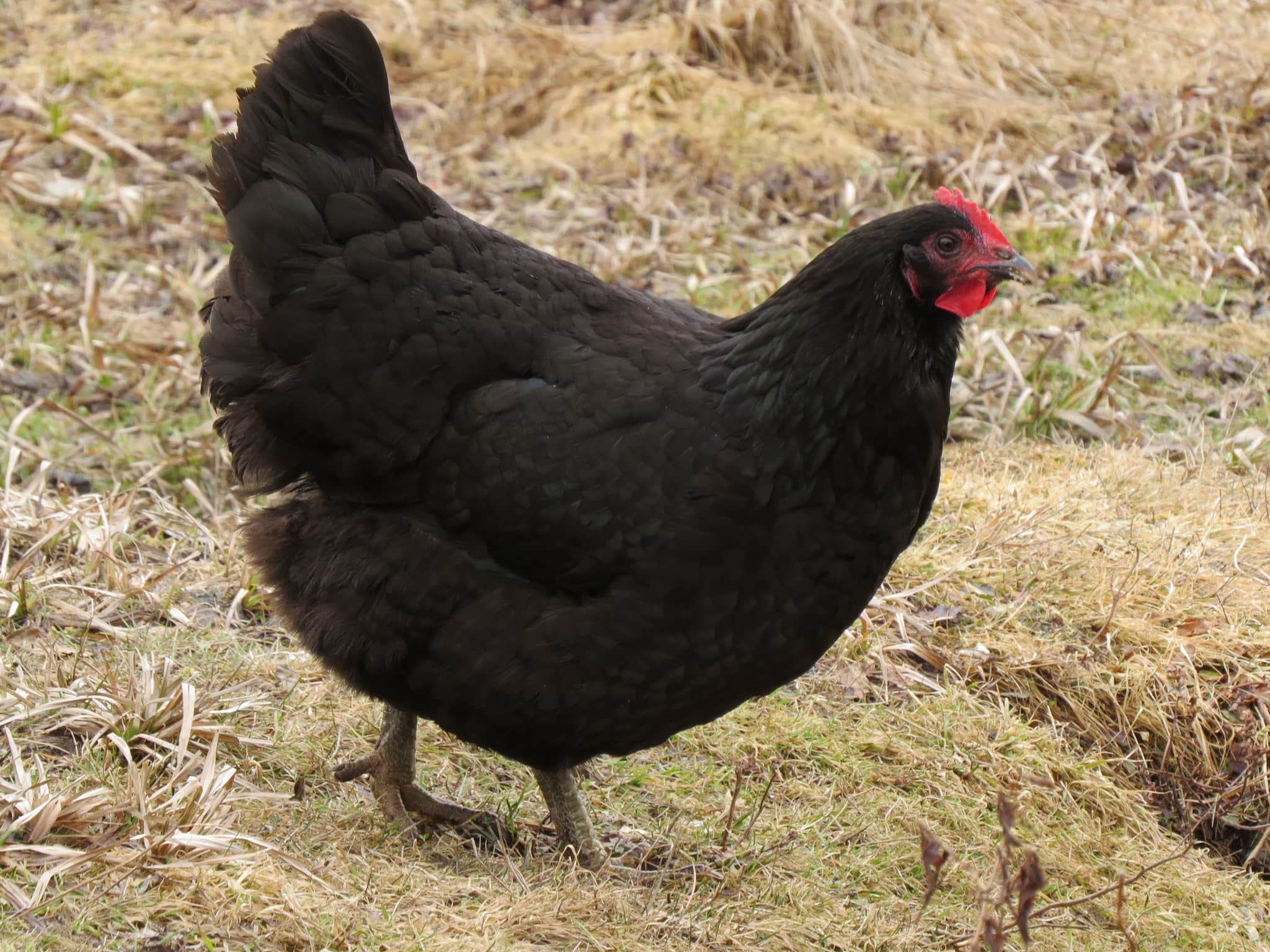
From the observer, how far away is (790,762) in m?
4.32

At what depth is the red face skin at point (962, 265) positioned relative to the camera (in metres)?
3.38

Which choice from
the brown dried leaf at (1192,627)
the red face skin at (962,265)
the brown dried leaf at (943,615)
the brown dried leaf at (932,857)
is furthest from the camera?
the brown dried leaf at (943,615)

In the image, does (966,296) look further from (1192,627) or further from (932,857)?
(1192,627)

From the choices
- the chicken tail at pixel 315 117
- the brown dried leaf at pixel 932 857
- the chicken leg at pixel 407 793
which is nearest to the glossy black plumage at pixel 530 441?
the chicken tail at pixel 315 117

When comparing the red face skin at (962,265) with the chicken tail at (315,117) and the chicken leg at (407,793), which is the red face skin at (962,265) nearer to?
the chicken tail at (315,117)

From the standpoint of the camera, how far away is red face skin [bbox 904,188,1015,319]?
133 inches

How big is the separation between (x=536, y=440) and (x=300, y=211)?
3.16 feet

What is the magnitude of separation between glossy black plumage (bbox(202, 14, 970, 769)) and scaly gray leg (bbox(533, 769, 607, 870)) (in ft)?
0.61

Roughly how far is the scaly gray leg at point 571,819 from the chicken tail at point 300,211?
3.48 ft

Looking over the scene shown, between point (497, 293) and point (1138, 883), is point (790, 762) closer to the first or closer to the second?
point (1138, 883)

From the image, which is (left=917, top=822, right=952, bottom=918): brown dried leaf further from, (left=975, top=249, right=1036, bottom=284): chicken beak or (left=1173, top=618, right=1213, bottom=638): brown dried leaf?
(left=1173, top=618, right=1213, bottom=638): brown dried leaf

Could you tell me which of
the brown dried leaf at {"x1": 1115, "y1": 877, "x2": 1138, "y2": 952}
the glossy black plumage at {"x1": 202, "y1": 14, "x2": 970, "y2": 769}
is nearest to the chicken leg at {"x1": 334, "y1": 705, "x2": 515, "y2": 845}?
the glossy black plumage at {"x1": 202, "y1": 14, "x2": 970, "y2": 769}

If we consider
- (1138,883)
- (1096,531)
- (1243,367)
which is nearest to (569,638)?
(1138,883)

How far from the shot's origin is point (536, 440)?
3.54 metres
